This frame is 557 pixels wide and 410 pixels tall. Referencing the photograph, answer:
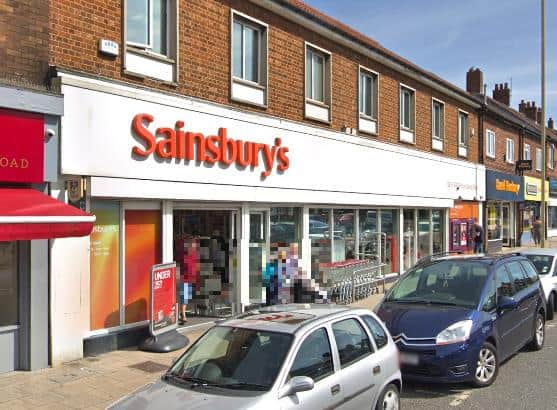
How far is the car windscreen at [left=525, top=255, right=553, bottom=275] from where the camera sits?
12.9 metres

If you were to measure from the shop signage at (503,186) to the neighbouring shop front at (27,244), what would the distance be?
2105 centimetres

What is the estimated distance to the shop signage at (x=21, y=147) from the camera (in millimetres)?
7234

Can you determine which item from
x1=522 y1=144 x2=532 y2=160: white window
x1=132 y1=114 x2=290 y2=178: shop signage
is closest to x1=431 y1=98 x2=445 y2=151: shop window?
x1=132 y1=114 x2=290 y2=178: shop signage

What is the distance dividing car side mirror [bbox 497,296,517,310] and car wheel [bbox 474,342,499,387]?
0.67 meters

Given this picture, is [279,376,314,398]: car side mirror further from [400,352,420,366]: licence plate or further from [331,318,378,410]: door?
[400,352,420,366]: licence plate

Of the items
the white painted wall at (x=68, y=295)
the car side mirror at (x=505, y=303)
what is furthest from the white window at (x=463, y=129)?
the white painted wall at (x=68, y=295)

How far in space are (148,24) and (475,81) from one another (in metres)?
22.7

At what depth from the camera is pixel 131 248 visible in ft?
29.9

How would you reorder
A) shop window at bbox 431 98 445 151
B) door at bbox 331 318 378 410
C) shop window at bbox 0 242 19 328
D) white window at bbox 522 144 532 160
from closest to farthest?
door at bbox 331 318 378 410 → shop window at bbox 0 242 19 328 → shop window at bbox 431 98 445 151 → white window at bbox 522 144 532 160

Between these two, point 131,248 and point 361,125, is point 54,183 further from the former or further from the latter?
point 361,125

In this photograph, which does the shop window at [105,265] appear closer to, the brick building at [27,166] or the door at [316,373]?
the brick building at [27,166]

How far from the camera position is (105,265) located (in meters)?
8.66

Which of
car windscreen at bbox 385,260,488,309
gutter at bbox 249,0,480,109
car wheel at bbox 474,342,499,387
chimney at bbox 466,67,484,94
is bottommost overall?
car wheel at bbox 474,342,499,387

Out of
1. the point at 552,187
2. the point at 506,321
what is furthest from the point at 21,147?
the point at 552,187
